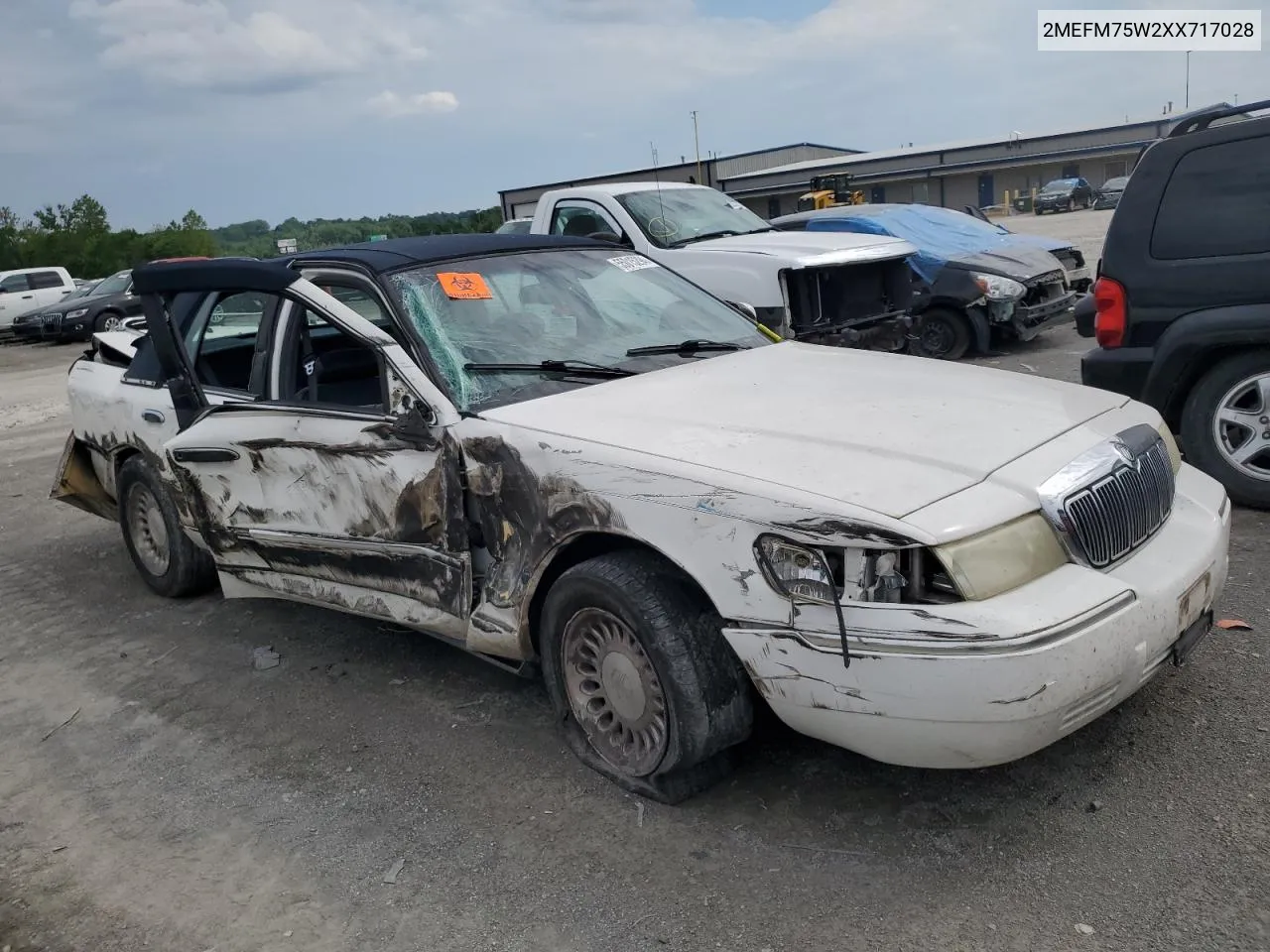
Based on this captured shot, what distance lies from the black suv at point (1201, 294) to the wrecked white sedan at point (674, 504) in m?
1.81

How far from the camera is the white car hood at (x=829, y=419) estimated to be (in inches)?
115

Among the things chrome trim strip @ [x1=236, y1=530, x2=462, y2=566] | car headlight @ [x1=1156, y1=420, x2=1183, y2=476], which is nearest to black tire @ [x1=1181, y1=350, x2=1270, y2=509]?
car headlight @ [x1=1156, y1=420, x2=1183, y2=476]

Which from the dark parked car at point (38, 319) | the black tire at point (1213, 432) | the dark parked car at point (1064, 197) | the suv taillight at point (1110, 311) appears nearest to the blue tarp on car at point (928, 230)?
the suv taillight at point (1110, 311)

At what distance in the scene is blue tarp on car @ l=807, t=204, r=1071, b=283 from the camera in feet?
35.0

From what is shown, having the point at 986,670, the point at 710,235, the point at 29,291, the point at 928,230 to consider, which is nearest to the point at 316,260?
the point at 986,670

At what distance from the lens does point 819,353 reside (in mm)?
4395

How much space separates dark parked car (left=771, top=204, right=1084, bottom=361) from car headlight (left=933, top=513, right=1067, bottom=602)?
709 cm

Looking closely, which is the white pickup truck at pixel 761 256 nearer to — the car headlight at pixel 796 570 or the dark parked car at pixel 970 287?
the dark parked car at pixel 970 287

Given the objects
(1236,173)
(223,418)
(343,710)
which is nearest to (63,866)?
(343,710)

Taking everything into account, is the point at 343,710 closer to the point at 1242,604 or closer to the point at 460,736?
the point at 460,736

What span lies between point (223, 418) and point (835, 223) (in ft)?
26.9

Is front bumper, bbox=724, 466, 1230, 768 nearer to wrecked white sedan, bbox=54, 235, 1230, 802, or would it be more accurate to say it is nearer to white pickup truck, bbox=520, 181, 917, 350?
wrecked white sedan, bbox=54, 235, 1230, 802

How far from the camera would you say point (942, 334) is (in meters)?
10.6

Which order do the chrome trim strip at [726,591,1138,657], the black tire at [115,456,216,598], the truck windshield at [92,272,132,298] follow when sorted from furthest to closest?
the truck windshield at [92,272,132,298], the black tire at [115,456,216,598], the chrome trim strip at [726,591,1138,657]
